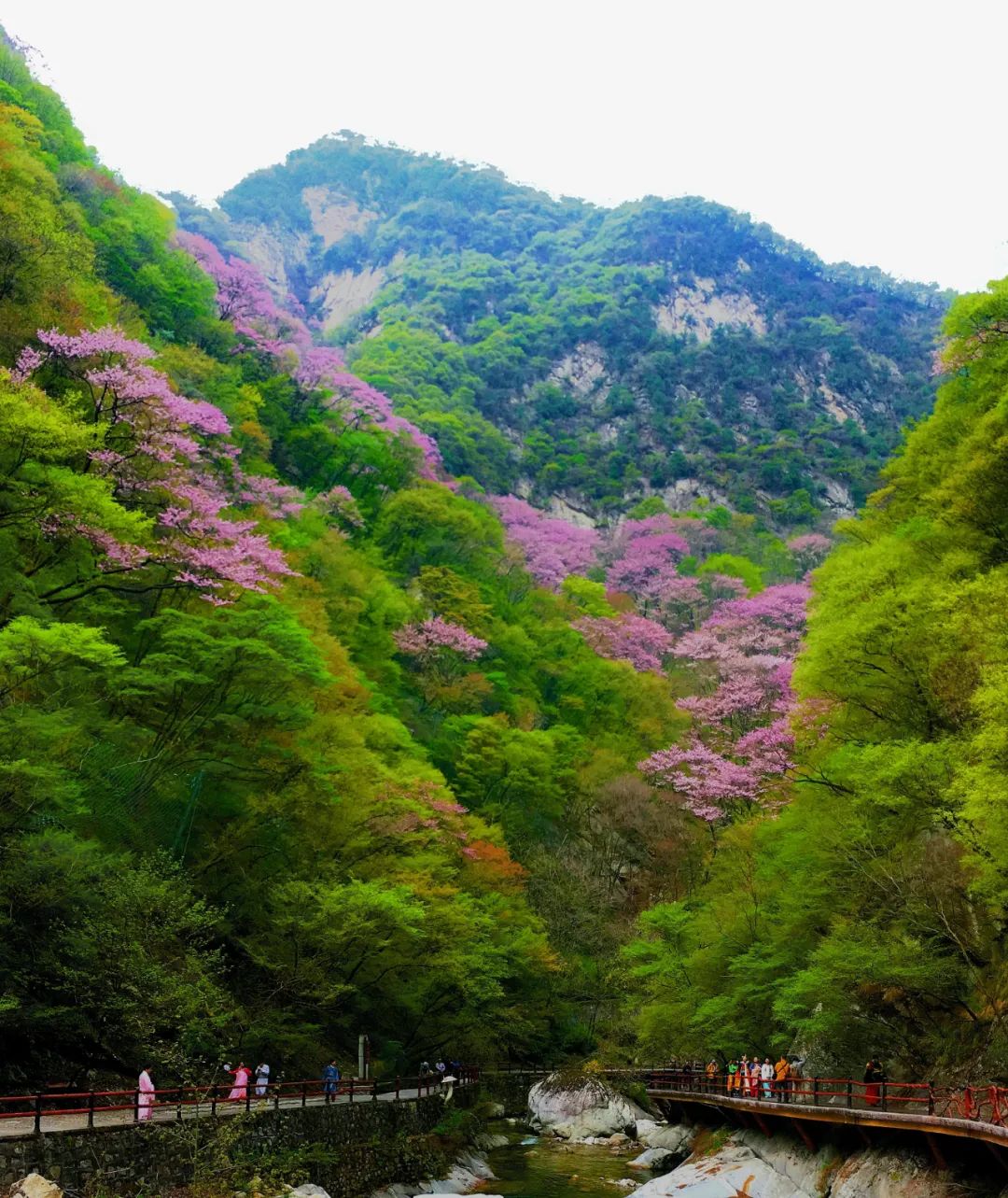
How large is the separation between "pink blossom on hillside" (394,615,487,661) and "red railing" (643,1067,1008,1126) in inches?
798

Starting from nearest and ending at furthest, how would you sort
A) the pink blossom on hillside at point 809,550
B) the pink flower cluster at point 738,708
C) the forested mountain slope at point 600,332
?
the pink flower cluster at point 738,708 → the pink blossom on hillside at point 809,550 → the forested mountain slope at point 600,332

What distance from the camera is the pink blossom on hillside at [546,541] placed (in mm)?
72125

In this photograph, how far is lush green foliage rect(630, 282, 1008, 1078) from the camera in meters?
19.9

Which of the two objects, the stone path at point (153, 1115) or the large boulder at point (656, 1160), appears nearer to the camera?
the stone path at point (153, 1115)

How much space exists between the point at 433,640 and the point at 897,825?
27118mm

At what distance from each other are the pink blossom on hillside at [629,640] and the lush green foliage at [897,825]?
27.8m

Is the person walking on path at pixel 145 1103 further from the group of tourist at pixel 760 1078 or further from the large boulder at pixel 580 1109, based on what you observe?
the large boulder at pixel 580 1109

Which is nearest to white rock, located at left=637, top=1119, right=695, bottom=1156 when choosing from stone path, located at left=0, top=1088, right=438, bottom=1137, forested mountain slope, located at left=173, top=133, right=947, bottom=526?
stone path, located at left=0, top=1088, right=438, bottom=1137

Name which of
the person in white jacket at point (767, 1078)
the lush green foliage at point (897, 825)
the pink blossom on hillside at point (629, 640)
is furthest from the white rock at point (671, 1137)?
the pink blossom on hillside at point (629, 640)

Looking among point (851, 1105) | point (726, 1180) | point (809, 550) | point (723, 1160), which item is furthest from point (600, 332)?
point (726, 1180)

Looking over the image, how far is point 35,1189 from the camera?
12.0 m

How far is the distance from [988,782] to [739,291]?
386 ft

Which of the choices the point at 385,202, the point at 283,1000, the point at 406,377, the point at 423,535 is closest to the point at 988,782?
the point at 283,1000

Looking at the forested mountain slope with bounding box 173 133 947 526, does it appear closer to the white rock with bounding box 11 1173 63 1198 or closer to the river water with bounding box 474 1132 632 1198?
the river water with bounding box 474 1132 632 1198
